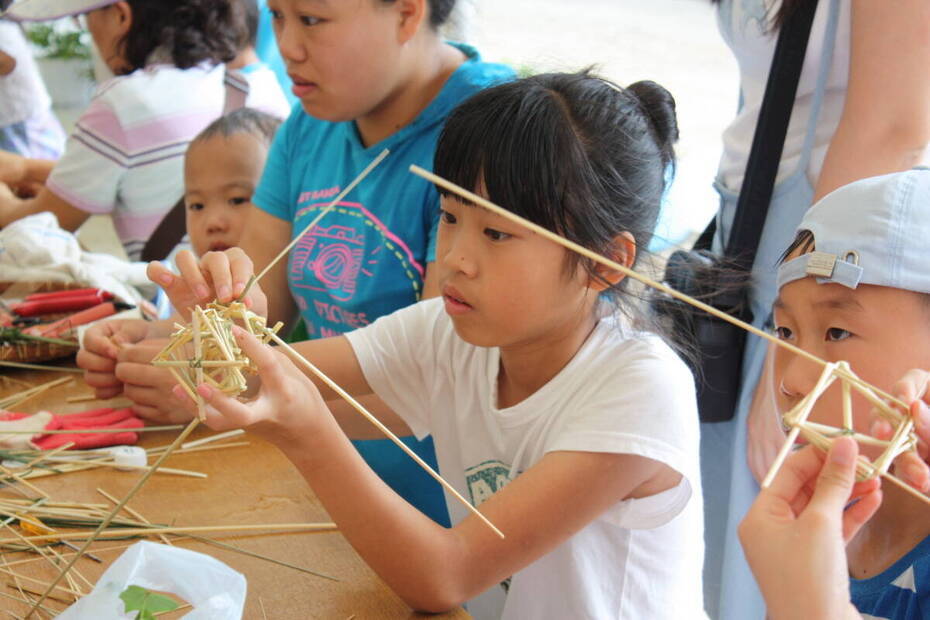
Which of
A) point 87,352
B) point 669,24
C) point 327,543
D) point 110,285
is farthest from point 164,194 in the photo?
point 669,24

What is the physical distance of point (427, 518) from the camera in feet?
3.43

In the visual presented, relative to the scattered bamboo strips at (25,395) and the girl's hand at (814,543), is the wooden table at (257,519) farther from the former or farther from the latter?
the girl's hand at (814,543)

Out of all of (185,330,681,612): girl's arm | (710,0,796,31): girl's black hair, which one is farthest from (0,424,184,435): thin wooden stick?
(710,0,796,31): girl's black hair

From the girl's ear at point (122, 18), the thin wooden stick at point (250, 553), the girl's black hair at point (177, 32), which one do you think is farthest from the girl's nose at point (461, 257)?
the girl's ear at point (122, 18)

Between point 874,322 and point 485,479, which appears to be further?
point 485,479

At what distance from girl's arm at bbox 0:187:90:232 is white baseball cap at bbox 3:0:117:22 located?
1.79 ft

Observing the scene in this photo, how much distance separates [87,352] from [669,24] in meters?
7.01

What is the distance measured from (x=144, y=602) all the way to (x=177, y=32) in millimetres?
2000

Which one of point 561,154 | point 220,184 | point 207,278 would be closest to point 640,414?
point 561,154

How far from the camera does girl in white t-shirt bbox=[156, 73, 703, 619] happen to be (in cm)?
102

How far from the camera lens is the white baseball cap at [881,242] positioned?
102cm

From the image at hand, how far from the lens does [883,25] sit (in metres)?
1.24

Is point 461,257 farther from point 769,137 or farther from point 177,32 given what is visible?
point 177,32

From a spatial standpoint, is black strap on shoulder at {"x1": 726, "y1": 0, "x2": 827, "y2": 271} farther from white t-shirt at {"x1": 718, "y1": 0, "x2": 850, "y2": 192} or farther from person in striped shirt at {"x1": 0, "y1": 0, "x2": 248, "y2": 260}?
person in striped shirt at {"x1": 0, "y1": 0, "x2": 248, "y2": 260}
